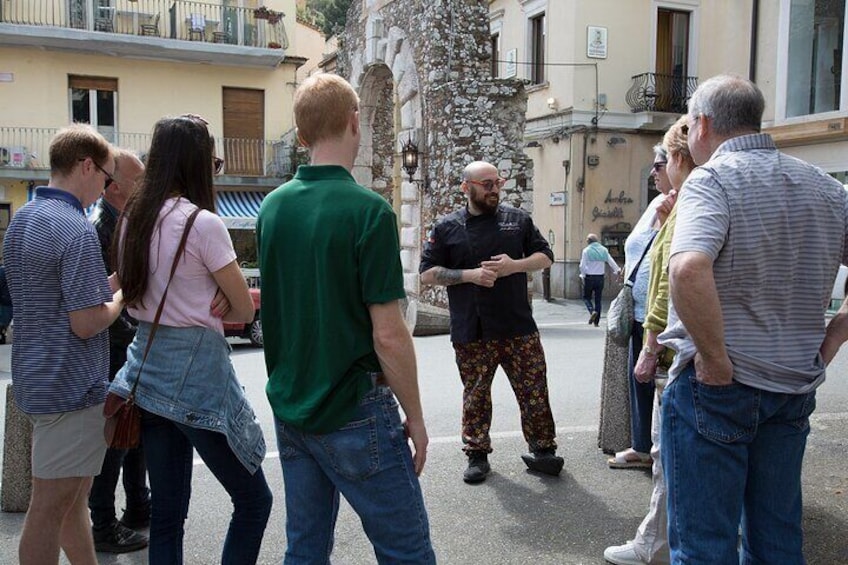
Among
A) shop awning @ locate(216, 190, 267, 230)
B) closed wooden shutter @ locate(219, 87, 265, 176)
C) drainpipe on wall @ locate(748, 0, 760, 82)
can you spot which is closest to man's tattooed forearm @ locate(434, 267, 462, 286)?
drainpipe on wall @ locate(748, 0, 760, 82)

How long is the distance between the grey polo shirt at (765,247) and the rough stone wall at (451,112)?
1200 centimetres

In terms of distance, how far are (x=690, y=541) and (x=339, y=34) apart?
1872cm

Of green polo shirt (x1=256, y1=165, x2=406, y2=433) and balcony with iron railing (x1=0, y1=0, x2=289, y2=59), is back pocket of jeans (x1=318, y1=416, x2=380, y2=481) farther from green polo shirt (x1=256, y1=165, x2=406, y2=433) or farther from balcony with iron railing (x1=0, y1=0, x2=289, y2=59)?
balcony with iron railing (x1=0, y1=0, x2=289, y2=59)

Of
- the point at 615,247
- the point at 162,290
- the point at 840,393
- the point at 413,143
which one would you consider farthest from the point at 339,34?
the point at 162,290

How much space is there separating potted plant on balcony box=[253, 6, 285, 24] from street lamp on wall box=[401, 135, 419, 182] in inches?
410

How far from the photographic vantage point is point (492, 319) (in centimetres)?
467

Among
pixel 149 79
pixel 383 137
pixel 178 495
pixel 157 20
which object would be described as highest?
pixel 157 20

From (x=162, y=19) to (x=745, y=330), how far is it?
23289mm

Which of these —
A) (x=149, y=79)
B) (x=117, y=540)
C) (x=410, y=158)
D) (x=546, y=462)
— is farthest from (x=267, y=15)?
(x=117, y=540)

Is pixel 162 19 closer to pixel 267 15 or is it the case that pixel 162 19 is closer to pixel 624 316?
pixel 267 15

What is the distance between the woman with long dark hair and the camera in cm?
259

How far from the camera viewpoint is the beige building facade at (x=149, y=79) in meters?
21.1

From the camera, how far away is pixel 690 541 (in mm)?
2404

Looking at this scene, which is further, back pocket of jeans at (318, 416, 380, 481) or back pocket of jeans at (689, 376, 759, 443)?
back pocket of jeans at (689, 376, 759, 443)
